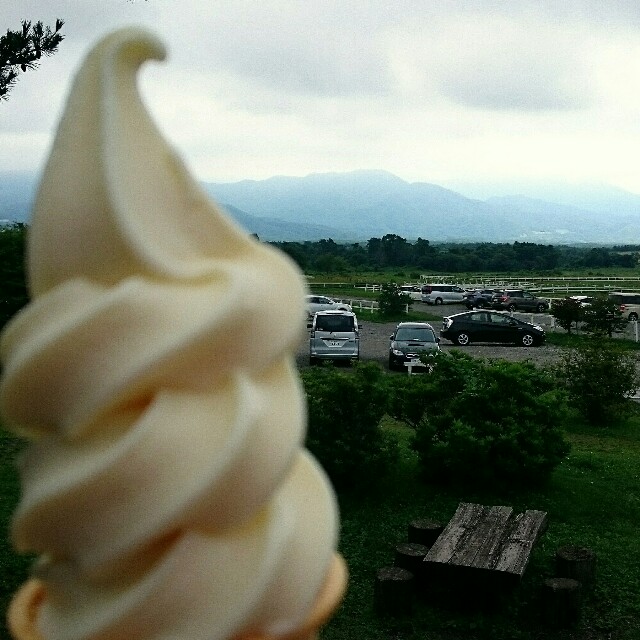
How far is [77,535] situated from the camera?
2.02 metres

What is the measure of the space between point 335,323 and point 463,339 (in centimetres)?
578

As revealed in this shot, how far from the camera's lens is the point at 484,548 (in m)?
6.56

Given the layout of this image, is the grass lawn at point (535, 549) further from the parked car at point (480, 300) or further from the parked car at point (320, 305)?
the parked car at point (480, 300)

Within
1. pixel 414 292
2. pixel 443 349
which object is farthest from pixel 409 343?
pixel 414 292

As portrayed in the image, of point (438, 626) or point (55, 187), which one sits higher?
point (55, 187)

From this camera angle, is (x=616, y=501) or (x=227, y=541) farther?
(x=616, y=501)

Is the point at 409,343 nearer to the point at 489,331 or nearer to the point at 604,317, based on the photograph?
the point at 489,331

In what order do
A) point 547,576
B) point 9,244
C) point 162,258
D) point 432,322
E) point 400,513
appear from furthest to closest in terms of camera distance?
point 432,322 → point 9,244 → point 400,513 → point 547,576 → point 162,258

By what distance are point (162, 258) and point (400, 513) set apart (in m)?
6.81

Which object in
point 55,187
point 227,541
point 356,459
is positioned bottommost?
point 356,459

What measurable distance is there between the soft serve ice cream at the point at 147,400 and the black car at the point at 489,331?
22.2 m

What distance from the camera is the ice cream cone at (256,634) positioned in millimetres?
2094

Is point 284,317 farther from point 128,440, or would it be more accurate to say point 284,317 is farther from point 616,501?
point 616,501

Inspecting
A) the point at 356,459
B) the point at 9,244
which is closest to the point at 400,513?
the point at 356,459
